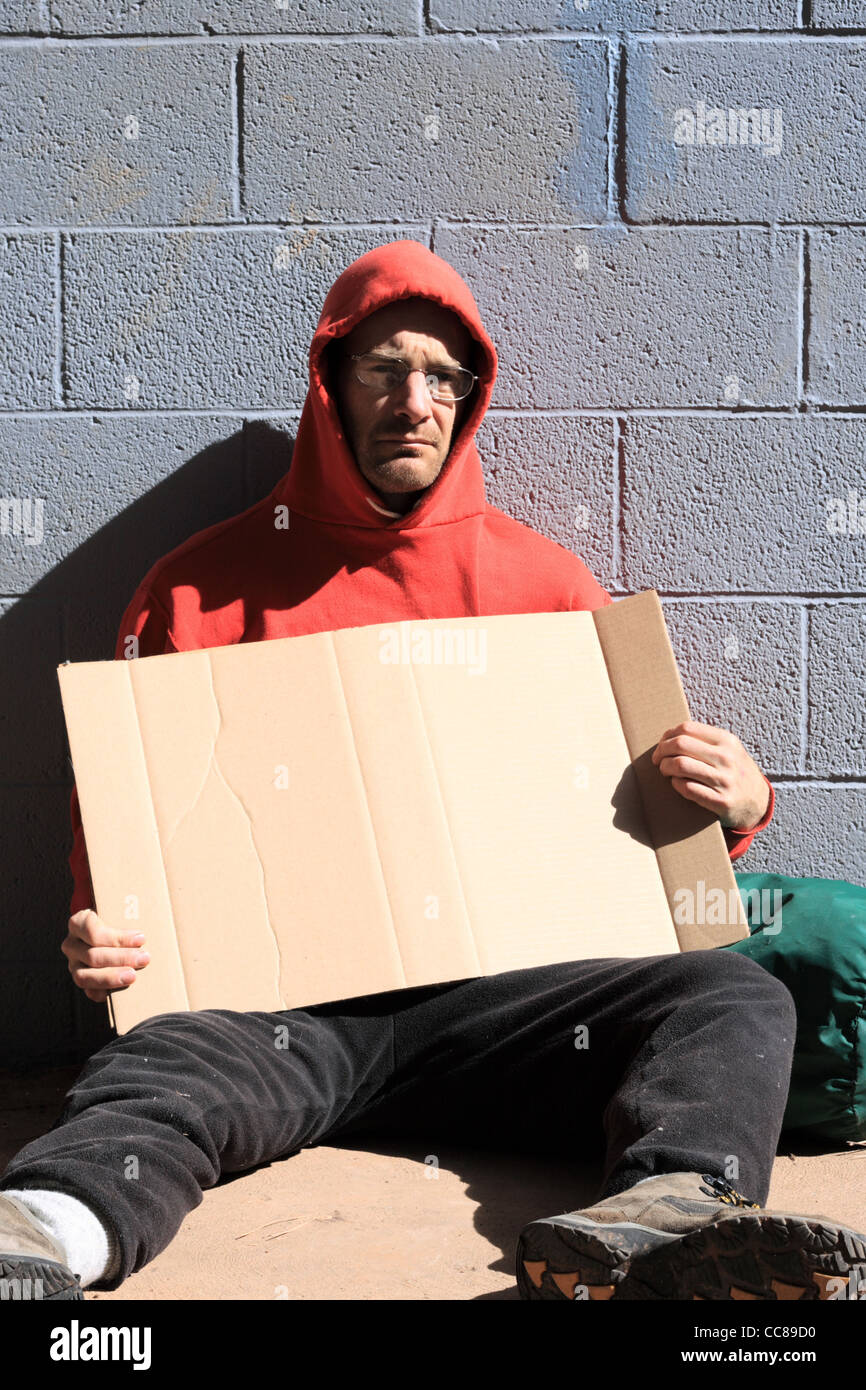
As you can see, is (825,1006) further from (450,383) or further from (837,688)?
(450,383)

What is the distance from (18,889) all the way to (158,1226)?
3.92 feet

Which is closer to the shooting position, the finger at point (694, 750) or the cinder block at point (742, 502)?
the finger at point (694, 750)

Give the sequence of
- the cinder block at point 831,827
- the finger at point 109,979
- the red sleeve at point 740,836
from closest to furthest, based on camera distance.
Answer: the finger at point 109,979 < the red sleeve at point 740,836 < the cinder block at point 831,827

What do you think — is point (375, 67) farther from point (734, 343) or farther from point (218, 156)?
point (734, 343)

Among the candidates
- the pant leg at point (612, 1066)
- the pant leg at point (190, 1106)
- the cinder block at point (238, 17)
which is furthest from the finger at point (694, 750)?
the cinder block at point (238, 17)

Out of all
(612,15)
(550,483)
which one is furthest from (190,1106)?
(612,15)

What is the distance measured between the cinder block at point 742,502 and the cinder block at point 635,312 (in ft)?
0.24

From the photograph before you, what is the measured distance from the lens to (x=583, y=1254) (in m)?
1.31

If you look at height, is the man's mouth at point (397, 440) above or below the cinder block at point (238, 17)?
below

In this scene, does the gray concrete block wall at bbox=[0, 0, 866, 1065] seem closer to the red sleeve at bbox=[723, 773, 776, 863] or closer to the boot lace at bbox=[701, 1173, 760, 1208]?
the red sleeve at bbox=[723, 773, 776, 863]

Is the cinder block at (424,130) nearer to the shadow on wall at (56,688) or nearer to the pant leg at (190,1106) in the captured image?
the shadow on wall at (56,688)

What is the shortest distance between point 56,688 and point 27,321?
73cm

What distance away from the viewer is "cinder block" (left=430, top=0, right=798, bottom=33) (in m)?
2.47

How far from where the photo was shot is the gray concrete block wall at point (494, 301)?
2.48 meters
